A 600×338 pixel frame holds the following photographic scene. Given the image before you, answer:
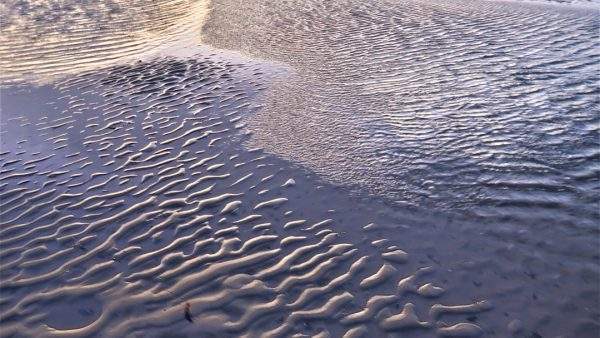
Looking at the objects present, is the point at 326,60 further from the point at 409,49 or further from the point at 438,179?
the point at 438,179

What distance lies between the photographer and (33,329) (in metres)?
6.36

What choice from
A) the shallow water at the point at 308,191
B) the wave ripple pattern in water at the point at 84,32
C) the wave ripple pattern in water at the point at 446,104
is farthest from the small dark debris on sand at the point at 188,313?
the wave ripple pattern in water at the point at 84,32

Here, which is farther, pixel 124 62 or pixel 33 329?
pixel 124 62

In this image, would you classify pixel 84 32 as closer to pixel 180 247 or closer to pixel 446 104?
pixel 446 104

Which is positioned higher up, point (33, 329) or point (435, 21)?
point (435, 21)

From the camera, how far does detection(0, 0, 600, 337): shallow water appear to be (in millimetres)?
6422

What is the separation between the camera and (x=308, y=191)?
8.73 metres

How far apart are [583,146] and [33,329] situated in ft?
29.9

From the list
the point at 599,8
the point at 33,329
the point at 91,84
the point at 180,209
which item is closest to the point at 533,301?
the point at 180,209

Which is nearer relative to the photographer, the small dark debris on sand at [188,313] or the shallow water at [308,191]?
the small dark debris on sand at [188,313]

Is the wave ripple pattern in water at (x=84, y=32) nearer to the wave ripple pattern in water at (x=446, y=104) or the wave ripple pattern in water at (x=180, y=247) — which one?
the wave ripple pattern in water at (x=446, y=104)

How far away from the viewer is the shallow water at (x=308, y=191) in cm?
642

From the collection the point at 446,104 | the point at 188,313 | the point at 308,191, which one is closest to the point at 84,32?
the point at 446,104

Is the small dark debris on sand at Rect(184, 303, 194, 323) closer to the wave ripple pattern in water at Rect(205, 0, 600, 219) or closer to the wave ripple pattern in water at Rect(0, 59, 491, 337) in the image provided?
the wave ripple pattern in water at Rect(0, 59, 491, 337)
